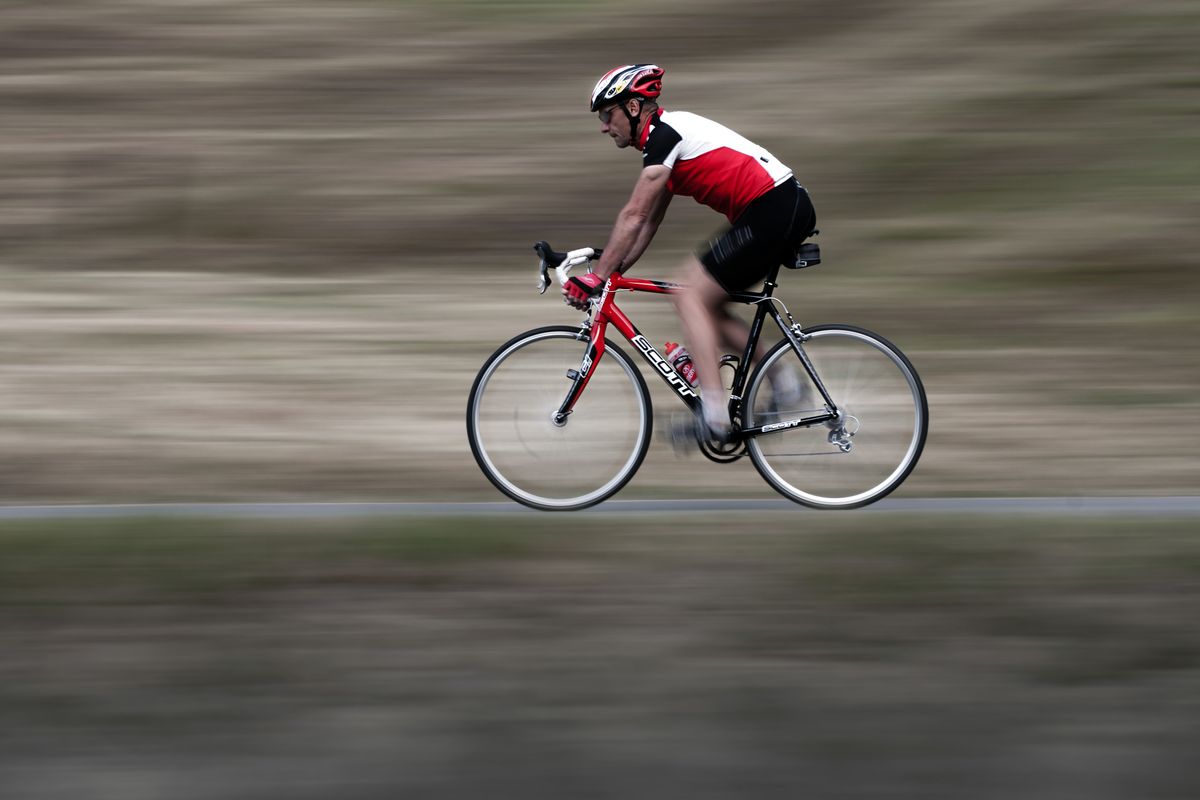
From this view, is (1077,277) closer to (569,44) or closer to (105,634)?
(569,44)

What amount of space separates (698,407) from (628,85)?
4.41ft

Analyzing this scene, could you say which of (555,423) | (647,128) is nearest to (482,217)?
(555,423)

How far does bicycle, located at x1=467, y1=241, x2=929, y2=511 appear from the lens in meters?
6.07

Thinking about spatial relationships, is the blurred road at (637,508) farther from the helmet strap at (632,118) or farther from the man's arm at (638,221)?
the helmet strap at (632,118)

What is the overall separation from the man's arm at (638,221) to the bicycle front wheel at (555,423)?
354 mm

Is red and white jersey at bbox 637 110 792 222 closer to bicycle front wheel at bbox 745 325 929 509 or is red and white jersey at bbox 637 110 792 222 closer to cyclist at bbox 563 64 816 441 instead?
cyclist at bbox 563 64 816 441

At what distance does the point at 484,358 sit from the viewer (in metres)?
9.47

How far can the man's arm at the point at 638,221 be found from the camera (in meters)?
5.78

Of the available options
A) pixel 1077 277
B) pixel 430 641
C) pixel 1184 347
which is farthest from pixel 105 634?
pixel 1077 277

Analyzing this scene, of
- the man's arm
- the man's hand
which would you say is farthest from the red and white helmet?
the man's hand

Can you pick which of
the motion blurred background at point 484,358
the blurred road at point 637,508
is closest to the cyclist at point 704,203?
the blurred road at point 637,508

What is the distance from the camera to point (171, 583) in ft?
16.5

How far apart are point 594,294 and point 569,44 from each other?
29.2 feet

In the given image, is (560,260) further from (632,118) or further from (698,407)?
(698,407)
